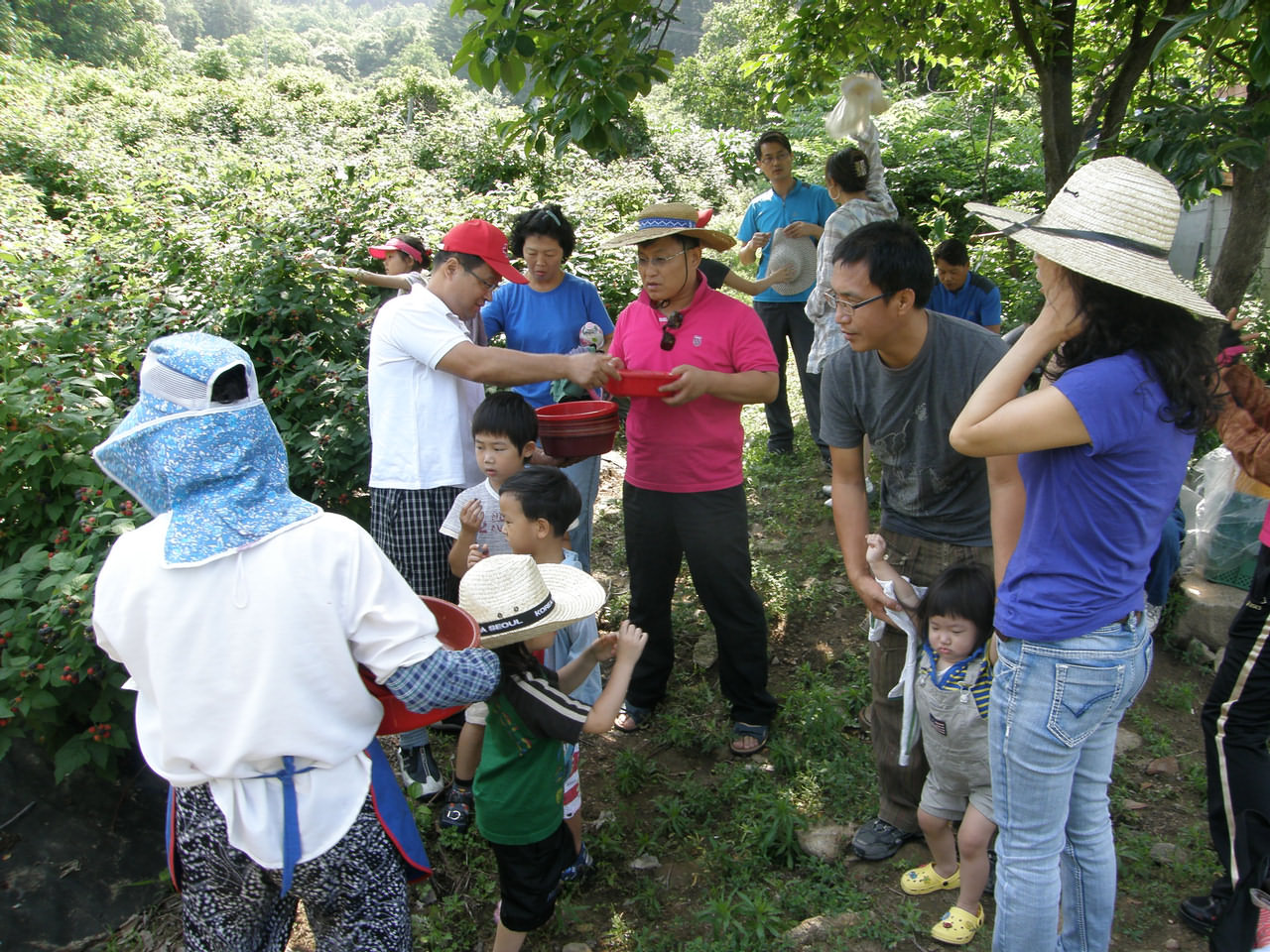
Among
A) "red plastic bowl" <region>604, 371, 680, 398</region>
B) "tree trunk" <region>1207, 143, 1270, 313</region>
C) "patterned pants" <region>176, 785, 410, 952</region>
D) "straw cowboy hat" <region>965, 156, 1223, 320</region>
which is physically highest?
"tree trunk" <region>1207, 143, 1270, 313</region>

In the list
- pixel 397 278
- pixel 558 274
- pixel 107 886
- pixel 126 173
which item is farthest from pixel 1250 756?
pixel 126 173

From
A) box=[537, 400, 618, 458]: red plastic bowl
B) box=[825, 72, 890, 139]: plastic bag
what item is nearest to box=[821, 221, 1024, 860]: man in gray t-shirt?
box=[537, 400, 618, 458]: red plastic bowl

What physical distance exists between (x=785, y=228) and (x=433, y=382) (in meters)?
3.39

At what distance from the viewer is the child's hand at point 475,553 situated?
9.67ft

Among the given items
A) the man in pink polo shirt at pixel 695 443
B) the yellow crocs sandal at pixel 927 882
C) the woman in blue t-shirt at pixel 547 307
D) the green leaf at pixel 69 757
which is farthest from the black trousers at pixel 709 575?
the green leaf at pixel 69 757

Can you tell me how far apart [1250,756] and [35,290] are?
4907 mm

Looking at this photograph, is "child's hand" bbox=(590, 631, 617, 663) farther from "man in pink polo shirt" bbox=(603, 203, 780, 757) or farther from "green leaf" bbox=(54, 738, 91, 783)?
"green leaf" bbox=(54, 738, 91, 783)

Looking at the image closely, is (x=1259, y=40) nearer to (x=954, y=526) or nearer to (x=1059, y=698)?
(x=954, y=526)

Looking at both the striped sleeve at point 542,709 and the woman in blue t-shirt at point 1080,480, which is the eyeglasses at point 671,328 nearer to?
the woman in blue t-shirt at point 1080,480

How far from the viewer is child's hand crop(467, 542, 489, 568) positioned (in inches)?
116

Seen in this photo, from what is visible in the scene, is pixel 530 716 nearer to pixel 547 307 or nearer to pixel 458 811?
pixel 458 811

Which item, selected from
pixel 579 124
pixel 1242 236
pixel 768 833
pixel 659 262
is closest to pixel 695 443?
pixel 659 262

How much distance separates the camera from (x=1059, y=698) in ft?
6.54

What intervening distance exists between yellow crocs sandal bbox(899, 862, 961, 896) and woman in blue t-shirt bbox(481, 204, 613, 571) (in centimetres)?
190
